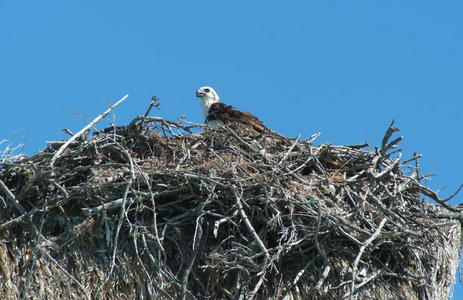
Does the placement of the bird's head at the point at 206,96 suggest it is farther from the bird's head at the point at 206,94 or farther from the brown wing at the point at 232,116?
the brown wing at the point at 232,116

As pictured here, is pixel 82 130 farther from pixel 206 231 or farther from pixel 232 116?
pixel 232 116

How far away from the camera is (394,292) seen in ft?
23.2

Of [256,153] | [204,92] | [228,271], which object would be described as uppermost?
[204,92]

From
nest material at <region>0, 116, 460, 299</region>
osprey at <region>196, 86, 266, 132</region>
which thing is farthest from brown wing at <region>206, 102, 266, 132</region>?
nest material at <region>0, 116, 460, 299</region>

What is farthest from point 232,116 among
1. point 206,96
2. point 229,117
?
point 206,96

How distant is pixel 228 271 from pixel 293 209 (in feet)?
2.54

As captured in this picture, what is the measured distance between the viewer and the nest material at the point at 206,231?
21.3ft

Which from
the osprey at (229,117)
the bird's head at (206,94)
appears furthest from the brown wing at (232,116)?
the bird's head at (206,94)

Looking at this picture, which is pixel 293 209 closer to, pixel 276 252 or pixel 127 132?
pixel 276 252

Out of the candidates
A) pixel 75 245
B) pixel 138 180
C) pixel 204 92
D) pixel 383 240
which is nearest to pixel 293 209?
pixel 383 240

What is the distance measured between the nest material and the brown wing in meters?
1.34

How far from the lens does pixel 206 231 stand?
7012mm

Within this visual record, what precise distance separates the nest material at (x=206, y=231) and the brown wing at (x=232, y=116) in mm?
1340

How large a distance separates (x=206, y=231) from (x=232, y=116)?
7.80 ft
